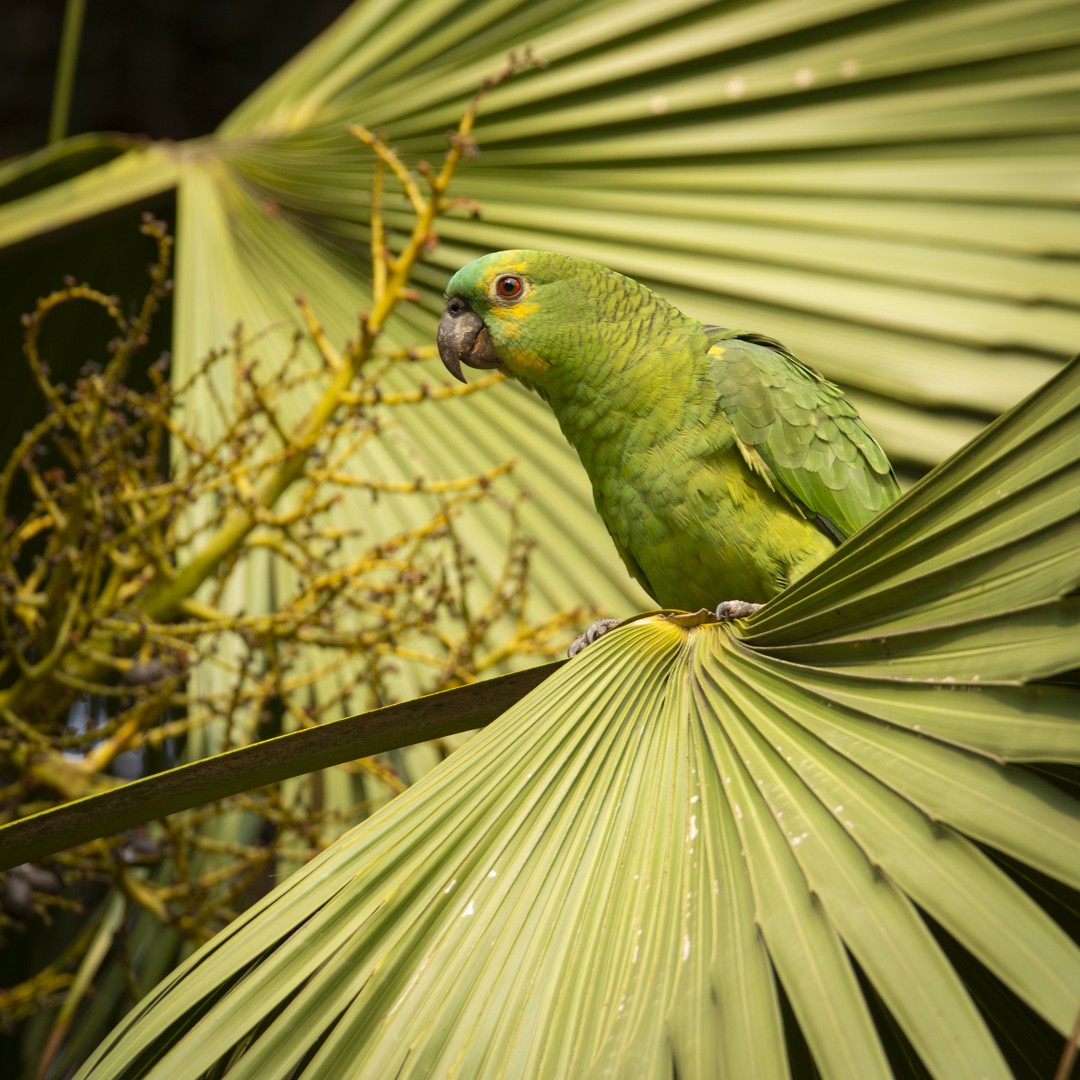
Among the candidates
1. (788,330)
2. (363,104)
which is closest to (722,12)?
(788,330)

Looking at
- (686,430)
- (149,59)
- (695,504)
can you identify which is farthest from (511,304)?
(149,59)

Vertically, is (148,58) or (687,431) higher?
(148,58)

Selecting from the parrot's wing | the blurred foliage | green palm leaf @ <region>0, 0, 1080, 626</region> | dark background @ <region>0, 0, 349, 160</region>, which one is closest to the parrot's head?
Answer: the blurred foliage

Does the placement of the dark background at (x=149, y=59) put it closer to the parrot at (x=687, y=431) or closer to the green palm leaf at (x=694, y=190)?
the green palm leaf at (x=694, y=190)

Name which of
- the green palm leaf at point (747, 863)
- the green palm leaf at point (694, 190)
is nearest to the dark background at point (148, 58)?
the green palm leaf at point (694, 190)

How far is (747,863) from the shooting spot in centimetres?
86

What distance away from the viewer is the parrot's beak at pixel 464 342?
226cm

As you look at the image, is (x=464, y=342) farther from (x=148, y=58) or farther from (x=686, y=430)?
(x=148, y=58)

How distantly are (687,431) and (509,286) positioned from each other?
1.69ft

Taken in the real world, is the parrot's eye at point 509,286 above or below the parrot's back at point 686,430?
above

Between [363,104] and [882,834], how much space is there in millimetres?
2525

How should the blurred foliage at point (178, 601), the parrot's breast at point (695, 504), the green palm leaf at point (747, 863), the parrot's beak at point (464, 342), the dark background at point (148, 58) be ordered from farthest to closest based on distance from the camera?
the dark background at point (148, 58) → the parrot's beak at point (464, 342) → the blurred foliage at point (178, 601) → the parrot's breast at point (695, 504) → the green palm leaf at point (747, 863)

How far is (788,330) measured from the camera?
248cm

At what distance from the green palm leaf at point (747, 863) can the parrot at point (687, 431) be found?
34.1 inches
